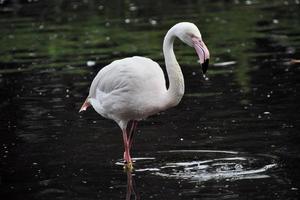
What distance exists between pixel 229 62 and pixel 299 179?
8039 mm

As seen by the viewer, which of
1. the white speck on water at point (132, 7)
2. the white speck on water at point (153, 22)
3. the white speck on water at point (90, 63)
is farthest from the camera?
the white speck on water at point (132, 7)

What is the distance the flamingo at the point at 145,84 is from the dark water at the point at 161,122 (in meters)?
0.61

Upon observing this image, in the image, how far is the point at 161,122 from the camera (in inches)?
470

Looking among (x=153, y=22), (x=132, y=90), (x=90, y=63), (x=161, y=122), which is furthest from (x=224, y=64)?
(x=153, y=22)

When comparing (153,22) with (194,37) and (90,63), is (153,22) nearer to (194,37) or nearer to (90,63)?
(90,63)

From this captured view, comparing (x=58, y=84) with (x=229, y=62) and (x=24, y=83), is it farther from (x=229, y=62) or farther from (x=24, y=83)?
(x=229, y=62)

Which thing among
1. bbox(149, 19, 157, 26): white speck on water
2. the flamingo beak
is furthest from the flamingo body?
bbox(149, 19, 157, 26): white speck on water

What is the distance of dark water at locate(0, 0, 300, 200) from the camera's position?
873 cm

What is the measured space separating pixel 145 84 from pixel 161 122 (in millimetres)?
2641

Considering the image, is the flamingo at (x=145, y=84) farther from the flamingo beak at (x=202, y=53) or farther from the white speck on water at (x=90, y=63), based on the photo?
the white speck on water at (x=90, y=63)

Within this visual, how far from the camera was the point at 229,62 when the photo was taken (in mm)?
16438

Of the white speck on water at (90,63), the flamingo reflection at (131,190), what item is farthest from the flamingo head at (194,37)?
the white speck on water at (90,63)

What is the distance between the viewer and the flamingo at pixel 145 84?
9.13 m

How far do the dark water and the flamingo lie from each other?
61 centimetres
